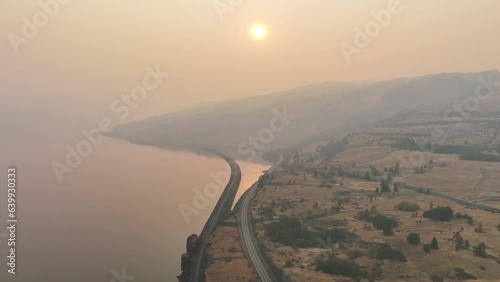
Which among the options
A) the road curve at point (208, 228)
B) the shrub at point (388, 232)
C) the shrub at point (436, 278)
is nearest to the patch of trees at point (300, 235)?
the shrub at point (388, 232)

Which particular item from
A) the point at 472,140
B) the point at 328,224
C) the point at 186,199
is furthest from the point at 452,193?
the point at 472,140

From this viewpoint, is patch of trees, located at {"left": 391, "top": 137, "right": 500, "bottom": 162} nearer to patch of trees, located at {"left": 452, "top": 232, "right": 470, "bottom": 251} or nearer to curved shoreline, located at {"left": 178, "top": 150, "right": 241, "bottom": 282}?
patch of trees, located at {"left": 452, "top": 232, "right": 470, "bottom": 251}

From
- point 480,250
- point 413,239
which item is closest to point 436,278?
point 480,250

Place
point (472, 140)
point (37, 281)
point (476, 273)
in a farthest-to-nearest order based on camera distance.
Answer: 1. point (472, 140)
2. point (37, 281)
3. point (476, 273)

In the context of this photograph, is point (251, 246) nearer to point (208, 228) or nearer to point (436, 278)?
point (208, 228)

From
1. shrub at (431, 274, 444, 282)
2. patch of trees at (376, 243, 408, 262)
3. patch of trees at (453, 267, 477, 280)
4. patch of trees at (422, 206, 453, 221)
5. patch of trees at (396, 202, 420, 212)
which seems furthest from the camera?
patch of trees at (396, 202, 420, 212)

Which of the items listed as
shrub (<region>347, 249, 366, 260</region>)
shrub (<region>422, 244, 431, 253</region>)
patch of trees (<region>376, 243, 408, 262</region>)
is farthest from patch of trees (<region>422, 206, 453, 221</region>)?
shrub (<region>347, 249, 366, 260</region>)

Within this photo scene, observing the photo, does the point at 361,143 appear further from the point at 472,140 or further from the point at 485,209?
the point at 485,209
